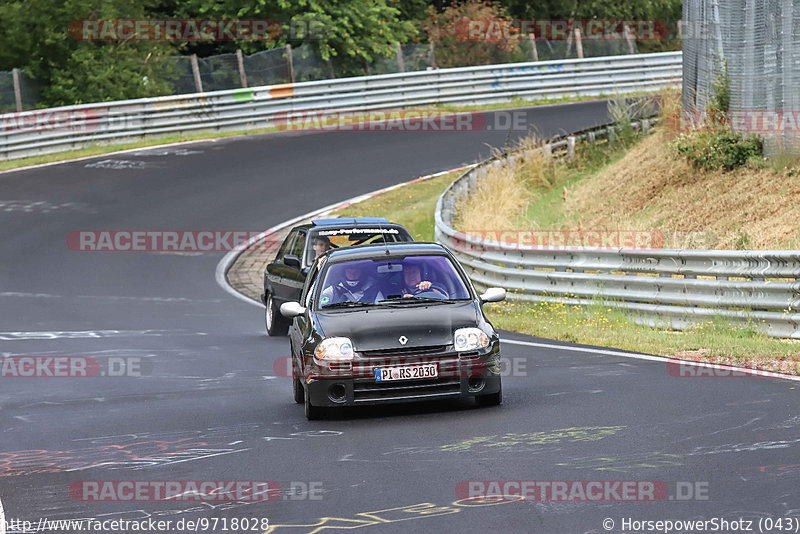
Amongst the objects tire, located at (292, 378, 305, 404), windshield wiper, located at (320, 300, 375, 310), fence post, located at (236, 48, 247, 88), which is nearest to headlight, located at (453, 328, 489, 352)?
windshield wiper, located at (320, 300, 375, 310)

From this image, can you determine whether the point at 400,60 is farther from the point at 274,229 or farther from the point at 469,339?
the point at 469,339

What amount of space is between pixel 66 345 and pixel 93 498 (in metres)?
8.96

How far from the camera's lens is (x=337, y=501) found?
705 cm

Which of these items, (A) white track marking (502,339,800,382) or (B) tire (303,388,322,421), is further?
(A) white track marking (502,339,800,382)

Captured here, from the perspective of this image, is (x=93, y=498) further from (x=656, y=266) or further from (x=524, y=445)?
(x=656, y=266)

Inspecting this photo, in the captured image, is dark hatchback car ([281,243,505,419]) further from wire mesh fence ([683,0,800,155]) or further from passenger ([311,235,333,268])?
wire mesh fence ([683,0,800,155])

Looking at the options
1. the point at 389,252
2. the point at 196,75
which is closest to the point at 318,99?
the point at 196,75

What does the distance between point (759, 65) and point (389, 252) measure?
11.2 m

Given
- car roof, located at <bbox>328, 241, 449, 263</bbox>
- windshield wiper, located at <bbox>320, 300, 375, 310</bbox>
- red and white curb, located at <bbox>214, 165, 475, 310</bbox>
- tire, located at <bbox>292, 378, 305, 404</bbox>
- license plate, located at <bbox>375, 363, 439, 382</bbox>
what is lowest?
red and white curb, located at <bbox>214, 165, 475, 310</bbox>

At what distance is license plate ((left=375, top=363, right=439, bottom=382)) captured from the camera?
9.78 metres

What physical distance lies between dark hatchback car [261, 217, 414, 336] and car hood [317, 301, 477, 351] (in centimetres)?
562

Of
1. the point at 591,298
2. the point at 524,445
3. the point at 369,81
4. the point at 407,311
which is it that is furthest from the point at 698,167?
the point at 369,81

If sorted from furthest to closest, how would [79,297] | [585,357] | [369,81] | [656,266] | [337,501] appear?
[369,81] < [79,297] < [656,266] < [585,357] < [337,501]

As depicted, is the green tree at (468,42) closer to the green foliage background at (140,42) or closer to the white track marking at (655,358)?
the green foliage background at (140,42)
